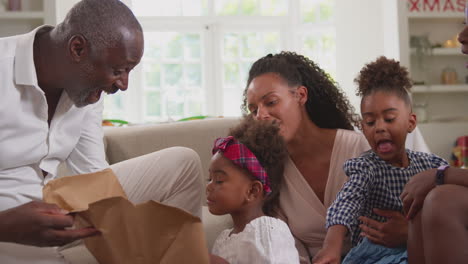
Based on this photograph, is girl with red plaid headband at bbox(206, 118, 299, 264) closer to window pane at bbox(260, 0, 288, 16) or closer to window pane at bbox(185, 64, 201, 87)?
window pane at bbox(185, 64, 201, 87)

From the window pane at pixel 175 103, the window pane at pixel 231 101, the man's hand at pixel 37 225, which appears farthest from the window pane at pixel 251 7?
the man's hand at pixel 37 225

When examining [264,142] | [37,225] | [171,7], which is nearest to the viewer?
[37,225]

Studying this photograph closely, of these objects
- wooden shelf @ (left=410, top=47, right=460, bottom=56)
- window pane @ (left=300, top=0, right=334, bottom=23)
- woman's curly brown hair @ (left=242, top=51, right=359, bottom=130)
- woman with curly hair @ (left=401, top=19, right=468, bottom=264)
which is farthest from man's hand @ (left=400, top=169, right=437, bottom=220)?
window pane @ (left=300, top=0, right=334, bottom=23)

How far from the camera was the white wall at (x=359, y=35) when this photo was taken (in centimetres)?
555

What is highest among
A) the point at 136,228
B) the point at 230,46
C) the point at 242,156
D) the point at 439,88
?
the point at 230,46

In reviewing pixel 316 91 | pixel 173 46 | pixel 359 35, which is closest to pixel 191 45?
pixel 173 46

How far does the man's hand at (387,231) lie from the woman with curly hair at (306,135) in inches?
8.7

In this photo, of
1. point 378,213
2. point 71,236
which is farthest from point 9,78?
point 378,213

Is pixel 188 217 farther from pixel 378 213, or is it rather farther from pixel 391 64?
pixel 391 64

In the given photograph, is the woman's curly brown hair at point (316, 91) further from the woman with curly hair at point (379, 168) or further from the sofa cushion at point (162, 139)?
the sofa cushion at point (162, 139)

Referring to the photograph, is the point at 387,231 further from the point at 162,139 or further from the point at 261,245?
the point at 162,139

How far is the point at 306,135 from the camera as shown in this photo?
2.04 metres

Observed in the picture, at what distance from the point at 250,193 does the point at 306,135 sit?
439 millimetres

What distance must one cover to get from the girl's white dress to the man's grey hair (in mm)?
610
